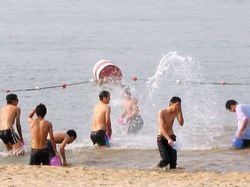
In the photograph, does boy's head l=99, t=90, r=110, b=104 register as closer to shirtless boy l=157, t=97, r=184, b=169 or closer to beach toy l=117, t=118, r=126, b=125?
beach toy l=117, t=118, r=126, b=125

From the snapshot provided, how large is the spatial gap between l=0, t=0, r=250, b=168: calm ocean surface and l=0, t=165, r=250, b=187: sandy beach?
3.92 metres

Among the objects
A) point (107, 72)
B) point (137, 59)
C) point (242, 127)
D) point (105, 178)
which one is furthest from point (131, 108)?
point (137, 59)

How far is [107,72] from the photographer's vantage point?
17859 mm

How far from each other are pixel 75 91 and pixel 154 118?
19.0 feet

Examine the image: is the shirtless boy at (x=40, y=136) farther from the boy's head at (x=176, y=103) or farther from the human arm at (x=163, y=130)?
the boy's head at (x=176, y=103)

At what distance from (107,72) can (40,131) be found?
559 cm

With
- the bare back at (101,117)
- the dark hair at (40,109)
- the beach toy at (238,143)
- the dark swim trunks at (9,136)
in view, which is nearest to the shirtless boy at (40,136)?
the dark hair at (40,109)

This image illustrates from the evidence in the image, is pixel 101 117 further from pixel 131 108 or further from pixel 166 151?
pixel 166 151

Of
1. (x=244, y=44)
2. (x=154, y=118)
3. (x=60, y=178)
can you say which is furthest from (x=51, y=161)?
(x=244, y=44)

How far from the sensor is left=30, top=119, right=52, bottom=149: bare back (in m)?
12.5

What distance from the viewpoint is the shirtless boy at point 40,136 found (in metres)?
12.5

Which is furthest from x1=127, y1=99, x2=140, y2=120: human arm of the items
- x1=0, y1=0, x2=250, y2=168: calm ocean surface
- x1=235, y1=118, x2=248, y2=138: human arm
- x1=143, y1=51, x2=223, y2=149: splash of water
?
x1=235, y1=118, x2=248, y2=138: human arm

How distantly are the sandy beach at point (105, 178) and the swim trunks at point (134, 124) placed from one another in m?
4.97

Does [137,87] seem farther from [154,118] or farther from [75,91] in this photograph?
[154,118]
